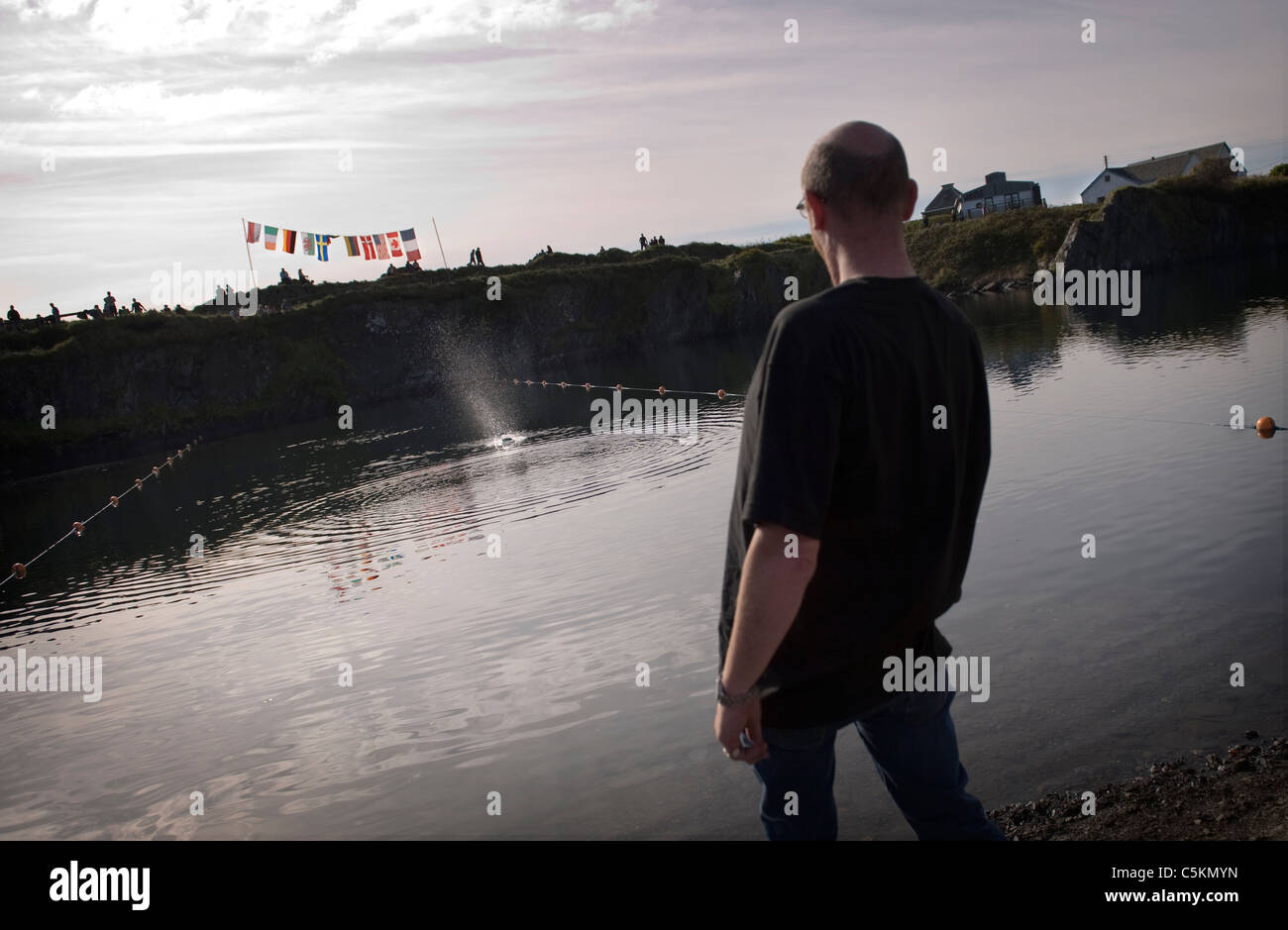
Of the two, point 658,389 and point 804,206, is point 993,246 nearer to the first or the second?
point 658,389

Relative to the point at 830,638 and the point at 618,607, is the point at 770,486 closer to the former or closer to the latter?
the point at 830,638

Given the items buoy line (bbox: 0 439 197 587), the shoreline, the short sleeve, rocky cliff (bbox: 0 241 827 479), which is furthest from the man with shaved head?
rocky cliff (bbox: 0 241 827 479)

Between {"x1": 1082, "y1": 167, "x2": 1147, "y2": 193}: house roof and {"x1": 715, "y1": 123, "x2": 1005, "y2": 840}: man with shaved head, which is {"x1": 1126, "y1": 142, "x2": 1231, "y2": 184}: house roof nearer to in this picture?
{"x1": 1082, "y1": 167, "x2": 1147, "y2": 193}: house roof

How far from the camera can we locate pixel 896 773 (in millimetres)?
3902

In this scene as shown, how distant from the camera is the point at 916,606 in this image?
144 inches

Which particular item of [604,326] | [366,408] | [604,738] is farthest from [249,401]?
[604,738]

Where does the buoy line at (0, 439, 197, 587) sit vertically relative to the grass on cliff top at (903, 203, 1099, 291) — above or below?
below

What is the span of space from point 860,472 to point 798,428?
1.22 ft

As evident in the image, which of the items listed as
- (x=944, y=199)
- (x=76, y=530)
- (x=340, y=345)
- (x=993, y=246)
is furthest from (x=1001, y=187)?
(x=76, y=530)

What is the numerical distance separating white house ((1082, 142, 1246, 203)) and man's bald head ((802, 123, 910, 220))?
13934cm

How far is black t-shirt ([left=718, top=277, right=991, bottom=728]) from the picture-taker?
317cm

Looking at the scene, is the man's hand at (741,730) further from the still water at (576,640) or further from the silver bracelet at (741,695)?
the still water at (576,640)
